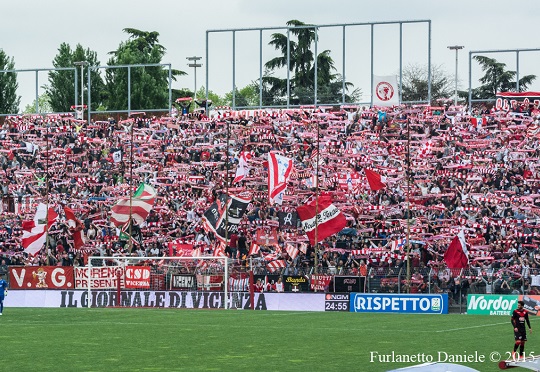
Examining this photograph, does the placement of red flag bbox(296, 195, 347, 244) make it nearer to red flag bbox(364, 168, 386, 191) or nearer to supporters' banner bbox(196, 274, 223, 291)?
red flag bbox(364, 168, 386, 191)

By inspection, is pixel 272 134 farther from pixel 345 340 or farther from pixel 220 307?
pixel 345 340

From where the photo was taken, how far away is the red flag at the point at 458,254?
50.4 m

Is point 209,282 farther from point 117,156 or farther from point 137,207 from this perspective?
point 117,156

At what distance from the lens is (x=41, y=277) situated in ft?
180

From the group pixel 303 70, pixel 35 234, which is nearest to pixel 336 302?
pixel 35 234

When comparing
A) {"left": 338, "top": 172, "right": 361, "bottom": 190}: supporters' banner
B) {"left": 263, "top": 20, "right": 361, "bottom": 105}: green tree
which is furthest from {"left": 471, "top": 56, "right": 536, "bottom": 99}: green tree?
{"left": 338, "top": 172, "right": 361, "bottom": 190}: supporters' banner

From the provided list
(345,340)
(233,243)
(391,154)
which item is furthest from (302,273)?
(345,340)

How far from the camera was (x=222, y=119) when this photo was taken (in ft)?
228

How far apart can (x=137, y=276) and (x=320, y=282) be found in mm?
8606

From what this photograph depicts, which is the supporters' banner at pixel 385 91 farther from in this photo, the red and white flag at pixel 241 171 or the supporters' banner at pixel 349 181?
the red and white flag at pixel 241 171

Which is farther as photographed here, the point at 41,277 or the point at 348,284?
the point at 41,277

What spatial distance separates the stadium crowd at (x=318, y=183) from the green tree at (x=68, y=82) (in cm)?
3512

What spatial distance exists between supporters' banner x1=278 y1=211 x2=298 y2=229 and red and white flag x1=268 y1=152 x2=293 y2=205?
2.43 m

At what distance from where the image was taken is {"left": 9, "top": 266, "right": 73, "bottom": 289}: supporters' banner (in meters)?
54.2
